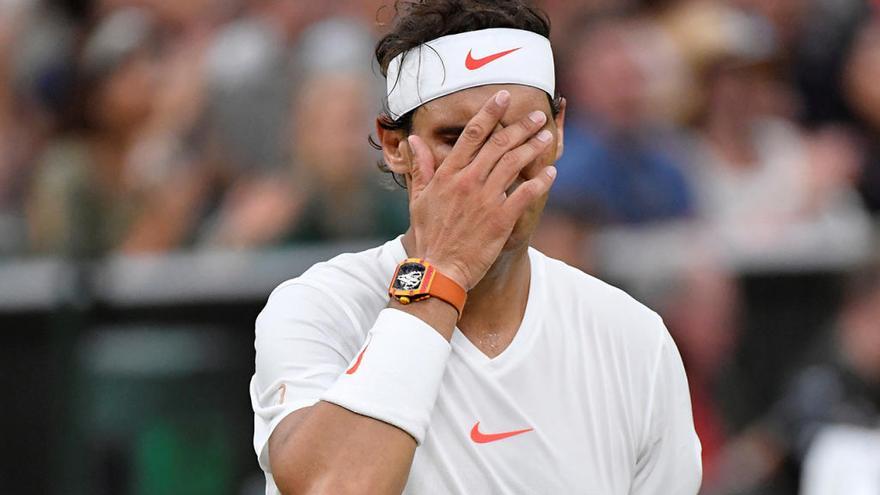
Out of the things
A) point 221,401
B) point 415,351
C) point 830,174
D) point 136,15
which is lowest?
point 221,401

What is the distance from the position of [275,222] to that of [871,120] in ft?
9.94

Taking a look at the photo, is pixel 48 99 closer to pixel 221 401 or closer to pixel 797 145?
pixel 221 401

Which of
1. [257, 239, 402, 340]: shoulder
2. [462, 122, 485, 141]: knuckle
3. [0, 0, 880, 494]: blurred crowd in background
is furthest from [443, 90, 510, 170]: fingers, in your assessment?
[0, 0, 880, 494]: blurred crowd in background

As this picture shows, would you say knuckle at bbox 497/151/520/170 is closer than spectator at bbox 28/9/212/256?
Yes

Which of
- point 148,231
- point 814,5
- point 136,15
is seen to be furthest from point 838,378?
point 136,15

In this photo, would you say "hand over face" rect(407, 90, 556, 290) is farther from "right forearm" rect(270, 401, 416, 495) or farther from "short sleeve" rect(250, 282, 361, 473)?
"right forearm" rect(270, 401, 416, 495)

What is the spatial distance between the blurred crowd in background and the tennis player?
10.5 feet

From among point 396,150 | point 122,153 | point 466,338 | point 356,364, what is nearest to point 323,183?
point 122,153

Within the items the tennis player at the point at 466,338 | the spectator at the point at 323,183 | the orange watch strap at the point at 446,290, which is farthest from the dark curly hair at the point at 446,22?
the spectator at the point at 323,183

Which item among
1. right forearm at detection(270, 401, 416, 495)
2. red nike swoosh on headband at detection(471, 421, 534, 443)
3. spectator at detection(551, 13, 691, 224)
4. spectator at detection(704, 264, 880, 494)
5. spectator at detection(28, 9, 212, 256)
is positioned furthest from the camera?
spectator at detection(28, 9, 212, 256)

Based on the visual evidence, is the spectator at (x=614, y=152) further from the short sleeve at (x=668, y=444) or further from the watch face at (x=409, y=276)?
the watch face at (x=409, y=276)

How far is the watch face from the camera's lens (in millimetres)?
2771

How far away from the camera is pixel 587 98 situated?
24.7ft

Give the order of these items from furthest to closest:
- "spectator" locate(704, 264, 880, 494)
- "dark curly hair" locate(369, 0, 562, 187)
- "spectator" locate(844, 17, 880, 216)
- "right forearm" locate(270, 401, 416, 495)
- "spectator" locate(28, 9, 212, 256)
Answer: "spectator" locate(844, 17, 880, 216) → "spectator" locate(28, 9, 212, 256) → "spectator" locate(704, 264, 880, 494) → "dark curly hair" locate(369, 0, 562, 187) → "right forearm" locate(270, 401, 416, 495)
